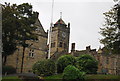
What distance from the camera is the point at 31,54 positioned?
51.3 m

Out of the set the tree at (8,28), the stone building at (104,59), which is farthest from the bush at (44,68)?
the stone building at (104,59)

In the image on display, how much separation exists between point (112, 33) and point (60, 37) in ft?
182

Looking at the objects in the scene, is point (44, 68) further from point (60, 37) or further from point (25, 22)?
point (60, 37)

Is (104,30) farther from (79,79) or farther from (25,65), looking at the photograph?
(25,65)

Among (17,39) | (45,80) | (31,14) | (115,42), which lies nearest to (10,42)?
(17,39)

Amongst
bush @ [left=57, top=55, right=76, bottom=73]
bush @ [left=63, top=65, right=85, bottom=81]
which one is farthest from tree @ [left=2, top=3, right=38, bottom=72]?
bush @ [left=63, top=65, right=85, bottom=81]

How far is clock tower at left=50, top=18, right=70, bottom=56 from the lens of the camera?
276 feet

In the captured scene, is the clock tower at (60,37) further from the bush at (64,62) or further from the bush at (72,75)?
the bush at (72,75)

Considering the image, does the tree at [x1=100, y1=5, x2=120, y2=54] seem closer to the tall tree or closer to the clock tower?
the tall tree

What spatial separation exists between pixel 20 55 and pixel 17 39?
49.6ft

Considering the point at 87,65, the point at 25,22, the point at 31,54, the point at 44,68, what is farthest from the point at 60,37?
the point at 44,68

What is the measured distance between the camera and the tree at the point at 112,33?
28.4 meters

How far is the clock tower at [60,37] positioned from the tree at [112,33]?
51834mm

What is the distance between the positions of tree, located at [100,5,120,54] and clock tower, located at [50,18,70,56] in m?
51.8
